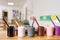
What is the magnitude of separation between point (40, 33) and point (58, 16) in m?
0.42

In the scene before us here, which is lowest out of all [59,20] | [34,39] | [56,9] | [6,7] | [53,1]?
[34,39]

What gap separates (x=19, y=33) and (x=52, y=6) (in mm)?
788

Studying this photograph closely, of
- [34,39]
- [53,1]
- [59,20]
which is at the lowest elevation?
[34,39]

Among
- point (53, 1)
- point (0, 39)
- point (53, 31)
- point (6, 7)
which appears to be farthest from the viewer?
point (6, 7)

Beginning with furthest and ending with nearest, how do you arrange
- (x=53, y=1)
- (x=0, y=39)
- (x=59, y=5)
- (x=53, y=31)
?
(x=53, y=1) → (x=59, y=5) → (x=53, y=31) → (x=0, y=39)

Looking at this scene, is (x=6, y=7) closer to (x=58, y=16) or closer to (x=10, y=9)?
(x=10, y=9)

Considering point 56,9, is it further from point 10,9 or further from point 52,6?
point 10,9

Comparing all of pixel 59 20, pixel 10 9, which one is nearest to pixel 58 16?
pixel 59 20

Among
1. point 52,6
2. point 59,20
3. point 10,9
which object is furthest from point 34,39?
point 10,9

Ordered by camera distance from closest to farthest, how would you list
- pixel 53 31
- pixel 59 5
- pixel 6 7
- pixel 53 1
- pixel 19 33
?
pixel 19 33, pixel 53 31, pixel 59 5, pixel 53 1, pixel 6 7

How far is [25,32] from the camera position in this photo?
4.46 ft

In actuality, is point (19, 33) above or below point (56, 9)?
below

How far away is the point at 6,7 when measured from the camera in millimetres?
9391

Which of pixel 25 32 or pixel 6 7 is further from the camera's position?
pixel 6 7
